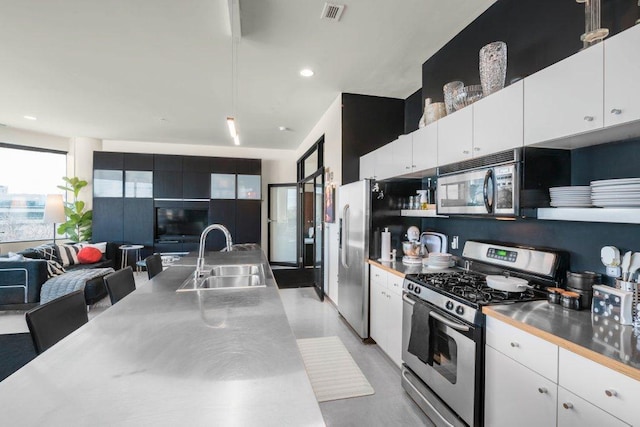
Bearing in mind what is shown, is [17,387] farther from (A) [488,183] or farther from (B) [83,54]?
(B) [83,54]

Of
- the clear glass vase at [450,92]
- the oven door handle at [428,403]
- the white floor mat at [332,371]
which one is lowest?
the white floor mat at [332,371]

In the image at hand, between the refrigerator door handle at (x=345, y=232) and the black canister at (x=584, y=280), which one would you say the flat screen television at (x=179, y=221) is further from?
the black canister at (x=584, y=280)

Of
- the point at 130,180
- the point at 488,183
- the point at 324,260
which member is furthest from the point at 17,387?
the point at 130,180

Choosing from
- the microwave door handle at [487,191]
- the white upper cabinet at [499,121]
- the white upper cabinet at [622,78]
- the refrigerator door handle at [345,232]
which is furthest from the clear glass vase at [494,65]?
the refrigerator door handle at [345,232]

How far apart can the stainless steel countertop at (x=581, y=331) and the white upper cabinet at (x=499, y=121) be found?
95cm

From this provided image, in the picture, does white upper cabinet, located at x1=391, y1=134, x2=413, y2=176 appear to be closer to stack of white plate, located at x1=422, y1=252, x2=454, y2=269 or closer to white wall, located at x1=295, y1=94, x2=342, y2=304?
stack of white plate, located at x1=422, y1=252, x2=454, y2=269

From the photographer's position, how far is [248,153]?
771 centimetres

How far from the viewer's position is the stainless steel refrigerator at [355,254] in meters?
3.24

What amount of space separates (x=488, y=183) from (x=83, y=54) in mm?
4141

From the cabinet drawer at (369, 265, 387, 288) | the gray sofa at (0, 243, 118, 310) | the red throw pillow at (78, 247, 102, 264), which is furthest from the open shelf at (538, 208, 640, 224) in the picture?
the red throw pillow at (78, 247, 102, 264)

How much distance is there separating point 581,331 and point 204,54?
373cm

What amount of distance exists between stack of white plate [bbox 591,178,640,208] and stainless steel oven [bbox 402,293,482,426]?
2.93ft

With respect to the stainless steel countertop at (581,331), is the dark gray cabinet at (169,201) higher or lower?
higher

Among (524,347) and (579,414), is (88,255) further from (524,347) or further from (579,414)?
(579,414)
